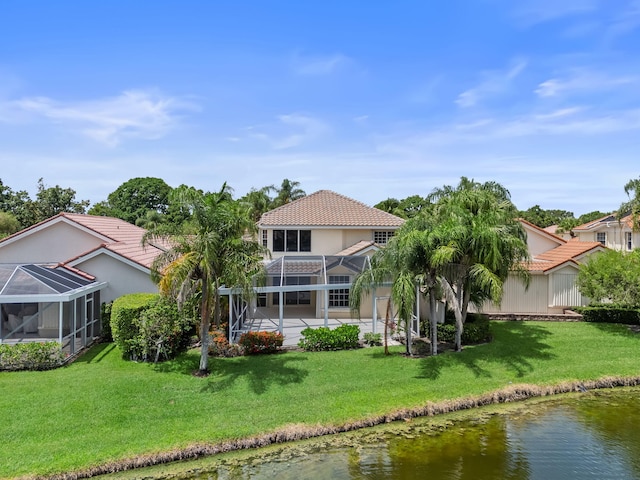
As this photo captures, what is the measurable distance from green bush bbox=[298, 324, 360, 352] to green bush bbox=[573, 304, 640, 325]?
1445 cm

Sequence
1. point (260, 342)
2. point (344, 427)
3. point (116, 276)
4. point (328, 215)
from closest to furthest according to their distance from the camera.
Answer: point (344, 427) → point (260, 342) → point (116, 276) → point (328, 215)

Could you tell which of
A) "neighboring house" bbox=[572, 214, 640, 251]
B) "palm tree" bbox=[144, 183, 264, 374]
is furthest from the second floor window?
"neighboring house" bbox=[572, 214, 640, 251]

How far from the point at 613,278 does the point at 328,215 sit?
1666cm

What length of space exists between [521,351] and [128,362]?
53.7 feet

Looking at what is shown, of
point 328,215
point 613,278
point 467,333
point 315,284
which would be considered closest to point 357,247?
point 328,215

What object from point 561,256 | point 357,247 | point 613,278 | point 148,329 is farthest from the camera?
point 357,247

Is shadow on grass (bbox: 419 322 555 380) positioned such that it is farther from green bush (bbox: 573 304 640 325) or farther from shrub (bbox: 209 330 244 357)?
shrub (bbox: 209 330 244 357)

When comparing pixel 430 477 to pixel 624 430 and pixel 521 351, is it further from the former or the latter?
pixel 521 351

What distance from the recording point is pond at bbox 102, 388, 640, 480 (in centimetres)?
1078

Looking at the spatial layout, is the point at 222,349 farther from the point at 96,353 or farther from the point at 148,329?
the point at 96,353

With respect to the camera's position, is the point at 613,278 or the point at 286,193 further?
the point at 286,193

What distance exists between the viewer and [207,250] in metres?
14.3

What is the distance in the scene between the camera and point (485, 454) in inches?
461

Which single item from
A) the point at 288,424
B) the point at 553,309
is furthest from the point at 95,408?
the point at 553,309
